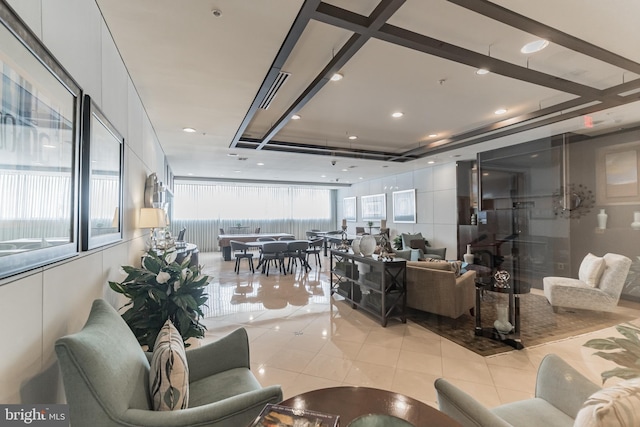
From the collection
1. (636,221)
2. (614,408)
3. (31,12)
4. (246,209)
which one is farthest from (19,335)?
(246,209)

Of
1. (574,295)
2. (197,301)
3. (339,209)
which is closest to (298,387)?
(197,301)

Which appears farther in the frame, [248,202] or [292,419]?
[248,202]

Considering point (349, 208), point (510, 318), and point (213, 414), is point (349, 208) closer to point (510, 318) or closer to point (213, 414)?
point (510, 318)

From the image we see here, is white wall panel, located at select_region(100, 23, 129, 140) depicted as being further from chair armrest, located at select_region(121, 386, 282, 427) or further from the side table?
the side table

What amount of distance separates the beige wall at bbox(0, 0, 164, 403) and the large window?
30.6ft

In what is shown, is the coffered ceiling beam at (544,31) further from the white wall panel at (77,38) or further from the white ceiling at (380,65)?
the white wall panel at (77,38)

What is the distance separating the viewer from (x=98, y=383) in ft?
3.28

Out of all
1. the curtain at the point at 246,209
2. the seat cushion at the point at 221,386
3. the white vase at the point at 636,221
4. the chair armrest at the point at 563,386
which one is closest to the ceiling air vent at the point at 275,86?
the seat cushion at the point at 221,386

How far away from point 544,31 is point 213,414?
3253 millimetres

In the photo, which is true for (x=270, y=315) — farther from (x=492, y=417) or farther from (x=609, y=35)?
(x=609, y=35)

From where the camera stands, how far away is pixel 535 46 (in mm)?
2533

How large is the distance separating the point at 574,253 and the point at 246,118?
6017 mm

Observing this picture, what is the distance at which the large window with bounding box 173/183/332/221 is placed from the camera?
11.3 meters

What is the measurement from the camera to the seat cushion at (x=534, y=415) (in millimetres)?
1370
